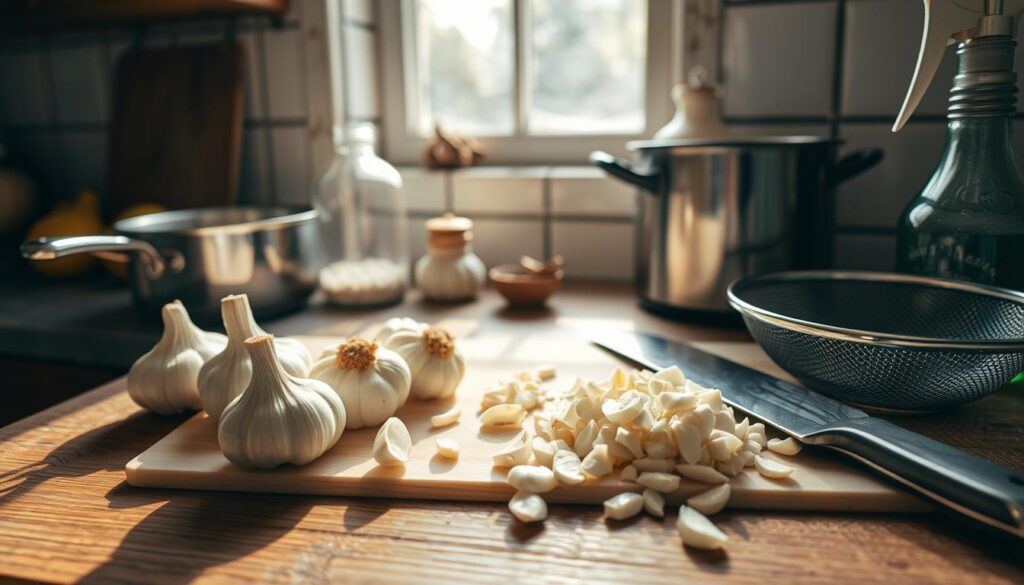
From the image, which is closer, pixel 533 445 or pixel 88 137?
pixel 533 445

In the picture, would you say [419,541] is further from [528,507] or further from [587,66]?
[587,66]

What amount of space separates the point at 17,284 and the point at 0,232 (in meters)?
0.19

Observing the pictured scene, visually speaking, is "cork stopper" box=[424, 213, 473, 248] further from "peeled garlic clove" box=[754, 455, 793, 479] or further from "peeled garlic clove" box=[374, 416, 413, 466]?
"peeled garlic clove" box=[754, 455, 793, 479]

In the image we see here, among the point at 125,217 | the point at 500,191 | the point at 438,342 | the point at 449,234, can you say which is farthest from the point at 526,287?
the point at 125,217

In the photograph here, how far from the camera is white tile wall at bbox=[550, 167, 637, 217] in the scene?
1.14 meters

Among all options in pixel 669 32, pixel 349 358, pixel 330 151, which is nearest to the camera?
pixel 349 358

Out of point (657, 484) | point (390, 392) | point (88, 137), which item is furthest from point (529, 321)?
point (88, 137)

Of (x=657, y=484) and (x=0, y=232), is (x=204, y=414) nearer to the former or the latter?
(x=657, y=484)

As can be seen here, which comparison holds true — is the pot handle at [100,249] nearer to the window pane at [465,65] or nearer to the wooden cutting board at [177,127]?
the wooden cutting board at [177,127]

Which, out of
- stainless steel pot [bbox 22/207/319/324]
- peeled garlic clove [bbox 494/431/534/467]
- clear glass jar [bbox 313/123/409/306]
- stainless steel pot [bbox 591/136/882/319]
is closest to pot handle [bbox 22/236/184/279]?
stainless steel pot [bbox 22/207/319/324]

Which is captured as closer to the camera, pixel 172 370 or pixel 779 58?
pixel 172 370

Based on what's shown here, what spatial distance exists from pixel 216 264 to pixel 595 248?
22.9 inches

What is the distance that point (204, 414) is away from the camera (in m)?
0.65

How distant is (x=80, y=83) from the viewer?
57.1 inches
